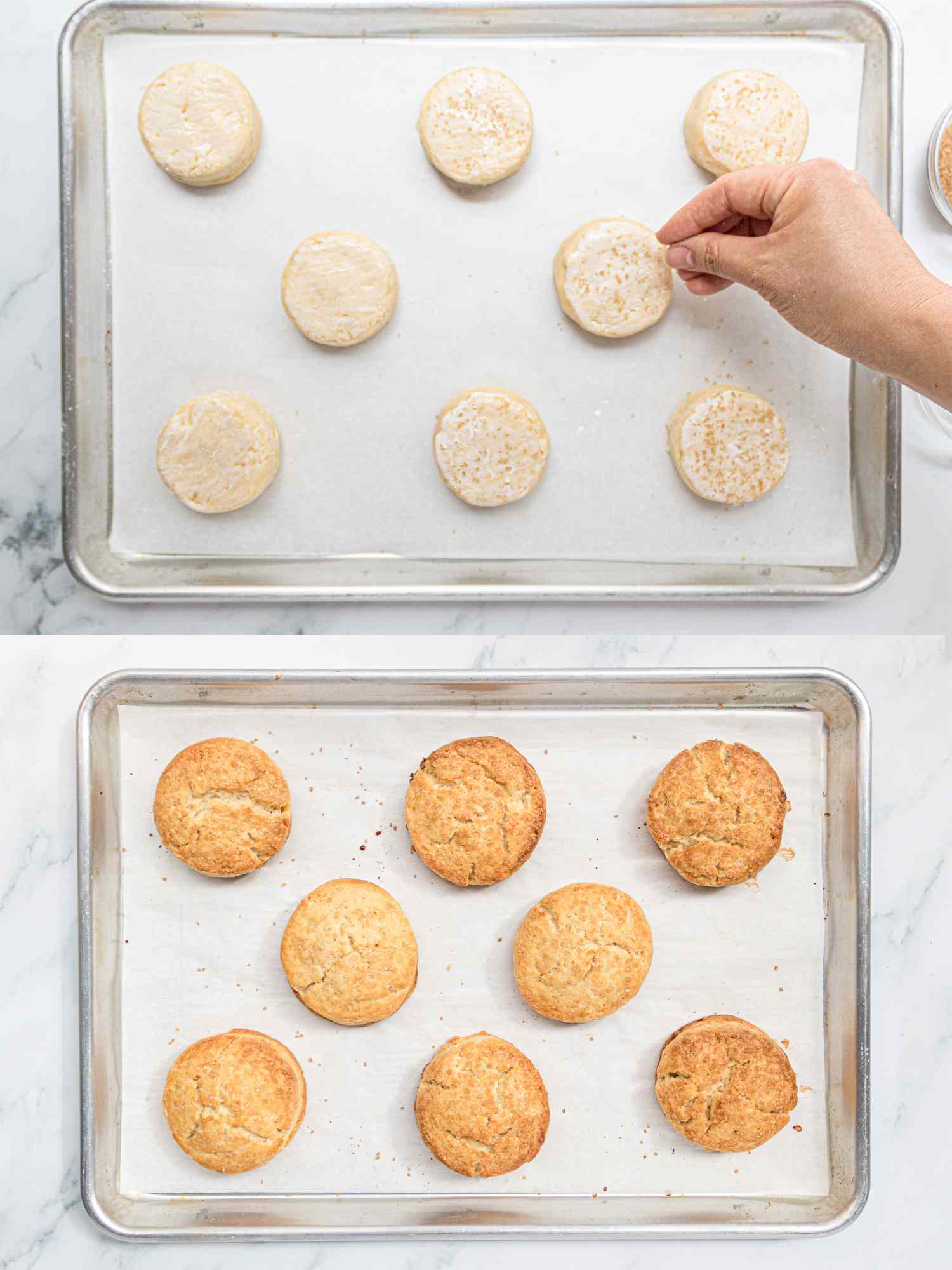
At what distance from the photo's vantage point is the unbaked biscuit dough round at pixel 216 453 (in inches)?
71.1

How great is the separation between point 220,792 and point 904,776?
1319 mm

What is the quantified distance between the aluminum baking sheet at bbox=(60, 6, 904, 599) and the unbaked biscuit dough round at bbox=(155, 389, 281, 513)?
0.05 metres

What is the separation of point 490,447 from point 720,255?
53 cm

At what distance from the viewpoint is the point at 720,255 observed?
5.71ft

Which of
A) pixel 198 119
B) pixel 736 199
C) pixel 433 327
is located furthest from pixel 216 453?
pixel 736 199

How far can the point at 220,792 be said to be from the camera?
1791 mm

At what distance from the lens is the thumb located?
1.73m

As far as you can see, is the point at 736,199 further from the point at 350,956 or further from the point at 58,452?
the point at 350,956

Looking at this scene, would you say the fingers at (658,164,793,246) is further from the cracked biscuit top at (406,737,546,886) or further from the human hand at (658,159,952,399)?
the cracked biscuit top at (406,737,546,886)

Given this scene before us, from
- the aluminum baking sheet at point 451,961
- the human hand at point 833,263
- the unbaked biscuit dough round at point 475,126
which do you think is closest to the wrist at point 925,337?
the human hand at point 833,263

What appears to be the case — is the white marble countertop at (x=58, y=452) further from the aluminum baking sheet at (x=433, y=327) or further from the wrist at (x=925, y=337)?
the wrist at (x=925, y=337)

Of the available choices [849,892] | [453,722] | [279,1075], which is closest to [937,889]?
[849,892]

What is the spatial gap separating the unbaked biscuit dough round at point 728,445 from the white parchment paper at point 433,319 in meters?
0.04

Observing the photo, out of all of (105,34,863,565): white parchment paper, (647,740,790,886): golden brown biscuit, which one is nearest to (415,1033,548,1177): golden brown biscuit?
(647,740,790,886): golden brown biscuit
